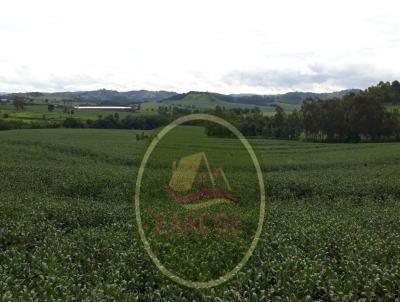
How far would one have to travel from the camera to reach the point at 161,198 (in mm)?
30438

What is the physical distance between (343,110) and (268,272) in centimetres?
9179

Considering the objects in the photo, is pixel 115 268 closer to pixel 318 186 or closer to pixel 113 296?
pixel 113 296

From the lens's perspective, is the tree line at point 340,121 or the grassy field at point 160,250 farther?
the tree line at point 340,121

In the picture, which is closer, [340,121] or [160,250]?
[160,250]

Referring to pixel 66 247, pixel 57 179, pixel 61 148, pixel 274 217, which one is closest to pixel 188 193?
pixel 274 217

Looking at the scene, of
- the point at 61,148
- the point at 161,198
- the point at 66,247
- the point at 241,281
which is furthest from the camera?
the point at 61,148

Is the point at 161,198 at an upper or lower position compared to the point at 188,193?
lower

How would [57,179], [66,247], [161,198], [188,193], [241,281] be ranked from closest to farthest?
1. [241,281]
2. [66,247]
3. [188,193]
4. [161,198]
5. [57,179]

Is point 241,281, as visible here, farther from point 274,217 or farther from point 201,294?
point 274,217

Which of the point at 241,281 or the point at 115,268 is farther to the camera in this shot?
the point at 115,268

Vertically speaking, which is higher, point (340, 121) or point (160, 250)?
point (340, 121)

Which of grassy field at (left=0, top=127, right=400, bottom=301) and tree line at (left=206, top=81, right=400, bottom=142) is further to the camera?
tree line at (left=206, top=81, right=400, bottom=142)

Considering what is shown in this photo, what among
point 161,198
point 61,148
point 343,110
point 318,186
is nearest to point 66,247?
point 161,198

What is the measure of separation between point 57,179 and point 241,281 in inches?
1036
